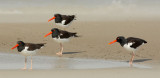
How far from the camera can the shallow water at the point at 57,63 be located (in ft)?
44.8

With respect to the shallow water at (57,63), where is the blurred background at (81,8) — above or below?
above

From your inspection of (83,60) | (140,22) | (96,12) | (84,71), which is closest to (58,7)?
(96,12)

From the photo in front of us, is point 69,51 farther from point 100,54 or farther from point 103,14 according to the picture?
point 103,14

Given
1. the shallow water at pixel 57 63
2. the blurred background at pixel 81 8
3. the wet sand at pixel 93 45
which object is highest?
the blurred background at pixel 81 8

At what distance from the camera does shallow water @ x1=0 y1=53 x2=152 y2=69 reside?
13.6 meters

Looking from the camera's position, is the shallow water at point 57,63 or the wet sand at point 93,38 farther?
the wet sand at point 93,38

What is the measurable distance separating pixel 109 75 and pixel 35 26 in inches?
504

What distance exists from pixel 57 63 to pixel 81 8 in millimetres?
19100

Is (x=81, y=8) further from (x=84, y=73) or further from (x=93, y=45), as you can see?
(x=84, y=73)

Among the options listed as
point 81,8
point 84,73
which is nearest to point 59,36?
point 84,73

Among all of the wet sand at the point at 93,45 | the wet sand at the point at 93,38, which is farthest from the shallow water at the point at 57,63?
A: the wet sand at the point at 93,38

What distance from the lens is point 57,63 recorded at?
573 inches

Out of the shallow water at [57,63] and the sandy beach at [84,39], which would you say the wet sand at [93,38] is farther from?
the shallow water at [57,63]

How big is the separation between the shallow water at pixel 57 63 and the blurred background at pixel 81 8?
47.9ft
